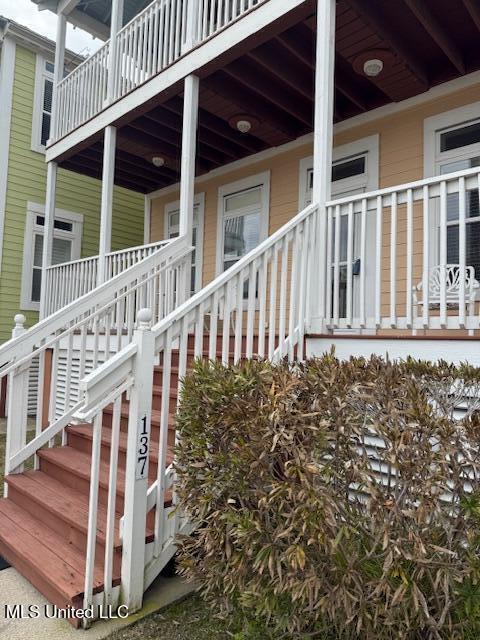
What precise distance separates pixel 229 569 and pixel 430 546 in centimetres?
82

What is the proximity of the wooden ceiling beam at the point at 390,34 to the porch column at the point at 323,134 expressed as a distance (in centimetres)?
33

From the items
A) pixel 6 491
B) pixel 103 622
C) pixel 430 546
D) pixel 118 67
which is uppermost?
pixel 118 67

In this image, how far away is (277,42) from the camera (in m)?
4.26

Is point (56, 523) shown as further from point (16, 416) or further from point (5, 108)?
point (5, 108)

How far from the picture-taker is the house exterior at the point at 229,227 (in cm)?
249

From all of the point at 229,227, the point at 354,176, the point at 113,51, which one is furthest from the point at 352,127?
the point at 113,51

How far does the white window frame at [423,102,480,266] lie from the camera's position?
4473 mm

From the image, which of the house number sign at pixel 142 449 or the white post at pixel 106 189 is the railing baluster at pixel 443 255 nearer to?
the house number sign at pixel 142 449

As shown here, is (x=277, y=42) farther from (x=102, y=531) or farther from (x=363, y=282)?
(x=102, y=531)

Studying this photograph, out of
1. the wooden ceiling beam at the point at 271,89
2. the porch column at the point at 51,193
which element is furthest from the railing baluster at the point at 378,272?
the porch column at the point at 51,193

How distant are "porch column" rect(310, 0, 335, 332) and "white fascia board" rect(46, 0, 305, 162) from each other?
0.44 meters

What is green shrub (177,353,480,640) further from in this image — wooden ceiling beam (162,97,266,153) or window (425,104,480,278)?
wooden ceiling beam (162,97,266,153)

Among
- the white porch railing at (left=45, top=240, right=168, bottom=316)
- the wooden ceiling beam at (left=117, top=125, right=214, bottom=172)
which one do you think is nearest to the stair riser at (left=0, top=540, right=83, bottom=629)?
the white porch railing at (left=45, top=240, right=168, bottom=316)

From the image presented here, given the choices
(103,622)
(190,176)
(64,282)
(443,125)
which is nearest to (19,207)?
(64,282)
